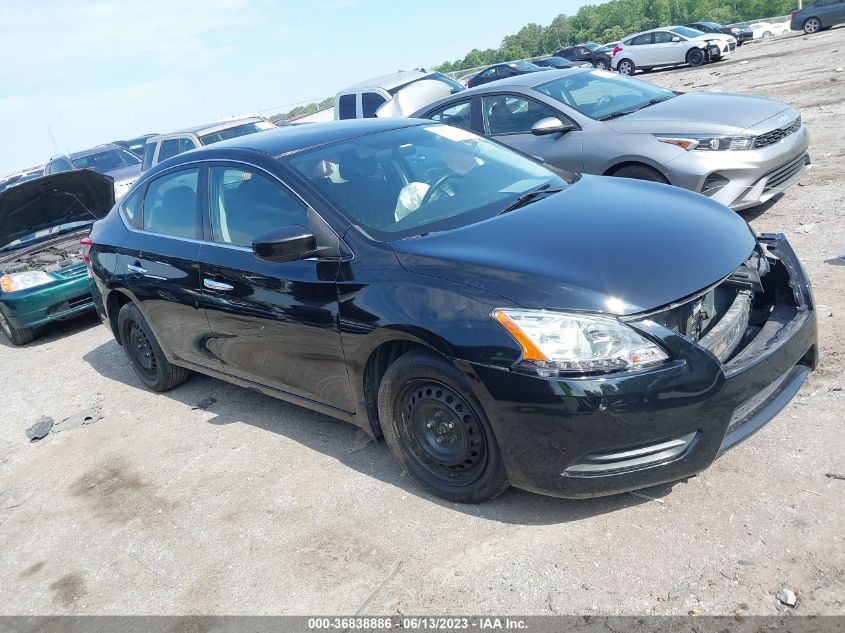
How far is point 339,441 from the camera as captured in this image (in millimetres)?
4438

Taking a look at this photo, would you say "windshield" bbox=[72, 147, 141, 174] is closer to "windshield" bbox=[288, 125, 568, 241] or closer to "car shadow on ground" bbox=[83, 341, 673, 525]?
"car shadow on ground" bbox=[83, 341, 673, 525]

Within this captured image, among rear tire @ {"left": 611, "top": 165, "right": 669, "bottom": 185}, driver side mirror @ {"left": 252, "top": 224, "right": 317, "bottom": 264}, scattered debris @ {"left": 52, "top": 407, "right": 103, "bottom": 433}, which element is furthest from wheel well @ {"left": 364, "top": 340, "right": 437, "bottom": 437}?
rear tire @ {"left": 611, "top": 165, "right": 669, "bottom": 185}

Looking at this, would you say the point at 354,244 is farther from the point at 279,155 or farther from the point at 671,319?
the point at 671,319

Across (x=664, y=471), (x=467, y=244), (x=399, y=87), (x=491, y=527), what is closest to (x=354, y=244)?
(x=467, y=244)

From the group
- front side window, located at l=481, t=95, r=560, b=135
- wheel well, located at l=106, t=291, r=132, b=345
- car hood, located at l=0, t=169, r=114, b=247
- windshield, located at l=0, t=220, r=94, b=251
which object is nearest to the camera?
Answer: wheel well, located at l=106, t=291, r=132, b=345

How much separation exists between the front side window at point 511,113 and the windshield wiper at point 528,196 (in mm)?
3486

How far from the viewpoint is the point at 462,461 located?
11.2ft

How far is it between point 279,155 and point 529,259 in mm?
1768

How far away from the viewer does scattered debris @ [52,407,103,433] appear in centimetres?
561

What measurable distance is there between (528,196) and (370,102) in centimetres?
1043

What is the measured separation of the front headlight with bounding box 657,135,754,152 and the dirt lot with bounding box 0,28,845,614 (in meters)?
1.35

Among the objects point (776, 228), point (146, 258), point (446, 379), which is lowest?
point (776, 228)

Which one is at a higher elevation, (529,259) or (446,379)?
(529,259)

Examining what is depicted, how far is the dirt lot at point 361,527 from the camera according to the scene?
2.85 metres
